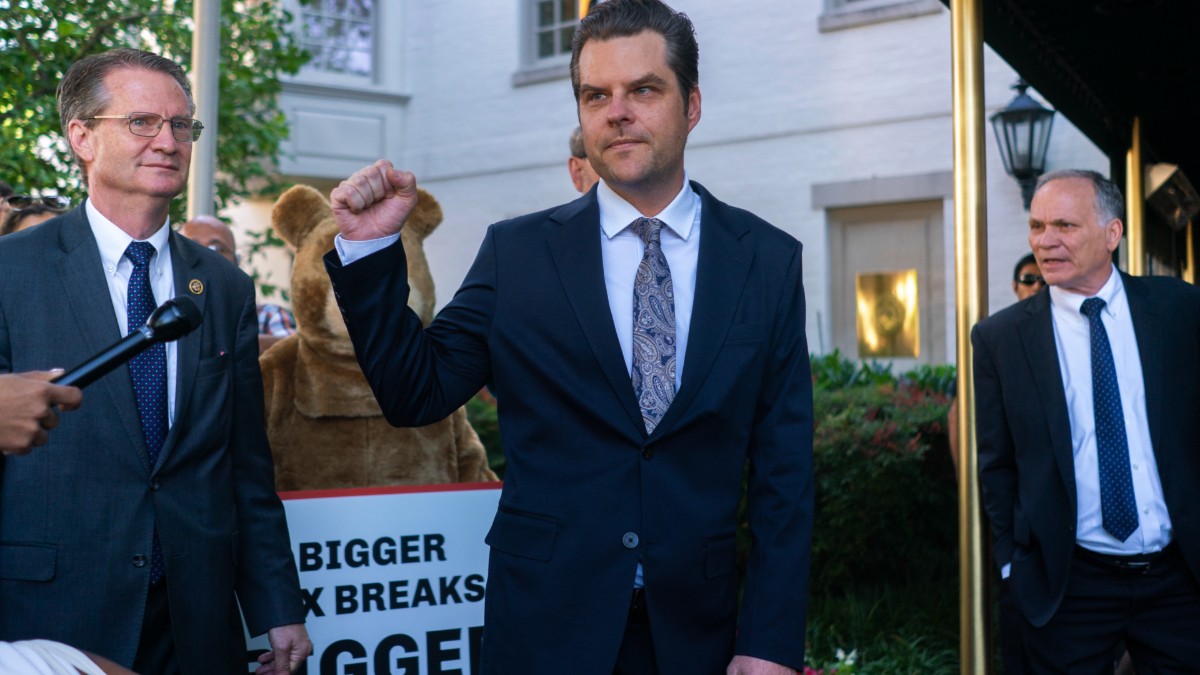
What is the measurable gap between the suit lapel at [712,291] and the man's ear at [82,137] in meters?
1.39

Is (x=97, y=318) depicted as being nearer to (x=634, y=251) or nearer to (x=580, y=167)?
(x=634, y=251)

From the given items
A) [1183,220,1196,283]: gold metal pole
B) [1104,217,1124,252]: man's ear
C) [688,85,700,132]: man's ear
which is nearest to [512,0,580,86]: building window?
[1183,220,1196,283]: gold metal pole

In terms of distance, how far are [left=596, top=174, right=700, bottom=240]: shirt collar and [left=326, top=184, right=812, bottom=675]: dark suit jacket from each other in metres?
0.06

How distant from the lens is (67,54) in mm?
7500

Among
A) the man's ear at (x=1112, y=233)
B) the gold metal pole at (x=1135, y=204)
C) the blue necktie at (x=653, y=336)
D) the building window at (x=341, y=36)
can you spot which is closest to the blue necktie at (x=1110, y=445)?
the man's ear at (x=1112, y=233)

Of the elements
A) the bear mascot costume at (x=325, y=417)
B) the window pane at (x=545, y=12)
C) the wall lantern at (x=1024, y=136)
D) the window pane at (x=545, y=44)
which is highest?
the window pane at (x=545, y=12)

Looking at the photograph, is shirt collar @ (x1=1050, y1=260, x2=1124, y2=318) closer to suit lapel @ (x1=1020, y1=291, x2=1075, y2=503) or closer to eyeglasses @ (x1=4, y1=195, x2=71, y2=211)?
suit lapel @ (x1=1020, y1=291, x2=1075, y2=503)

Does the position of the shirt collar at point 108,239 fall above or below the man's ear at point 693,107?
below

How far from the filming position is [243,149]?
920cm

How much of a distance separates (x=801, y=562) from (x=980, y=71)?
250 centimetres

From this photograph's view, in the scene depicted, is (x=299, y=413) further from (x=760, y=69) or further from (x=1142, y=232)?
(x=760, y=69)

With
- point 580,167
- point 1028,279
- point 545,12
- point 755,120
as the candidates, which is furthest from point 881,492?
point 545,12

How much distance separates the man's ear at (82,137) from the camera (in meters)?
2.85

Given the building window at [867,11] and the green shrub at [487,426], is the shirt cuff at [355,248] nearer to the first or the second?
the green shrub at [487,426]
